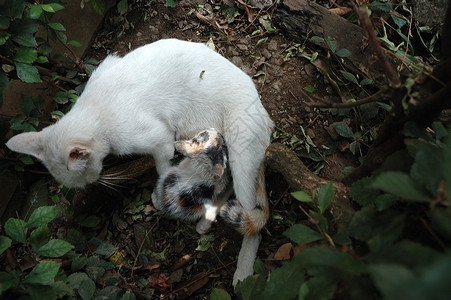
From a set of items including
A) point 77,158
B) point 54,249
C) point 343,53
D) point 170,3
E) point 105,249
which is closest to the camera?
point 54,249

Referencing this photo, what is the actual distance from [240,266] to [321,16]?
2295 millimetres

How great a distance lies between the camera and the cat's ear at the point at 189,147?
8.50 feet

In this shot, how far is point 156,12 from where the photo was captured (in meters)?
3.44

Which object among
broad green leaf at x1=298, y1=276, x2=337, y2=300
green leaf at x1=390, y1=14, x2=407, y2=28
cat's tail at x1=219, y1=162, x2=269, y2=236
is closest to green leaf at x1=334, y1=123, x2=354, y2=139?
cat's tail at x1=219, y1=162, x2=269, y2=236

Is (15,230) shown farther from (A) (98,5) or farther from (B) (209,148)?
(A) (98,5)

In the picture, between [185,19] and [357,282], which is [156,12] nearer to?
[185,19]

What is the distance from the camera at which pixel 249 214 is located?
2439 mm

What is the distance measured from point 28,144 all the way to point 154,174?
43.7 inches

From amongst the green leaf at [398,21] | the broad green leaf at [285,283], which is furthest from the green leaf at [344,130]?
the broad green leaf at [285,283]

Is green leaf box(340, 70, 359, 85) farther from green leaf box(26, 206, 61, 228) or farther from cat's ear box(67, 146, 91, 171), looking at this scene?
green leaf box(26, 206, 61, 228)

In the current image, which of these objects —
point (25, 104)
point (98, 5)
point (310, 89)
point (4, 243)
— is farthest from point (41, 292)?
point (310, 89)

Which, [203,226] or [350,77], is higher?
[350,77]

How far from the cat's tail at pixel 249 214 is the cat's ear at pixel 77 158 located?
3.35ft

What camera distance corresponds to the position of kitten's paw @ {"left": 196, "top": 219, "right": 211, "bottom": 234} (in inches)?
107
